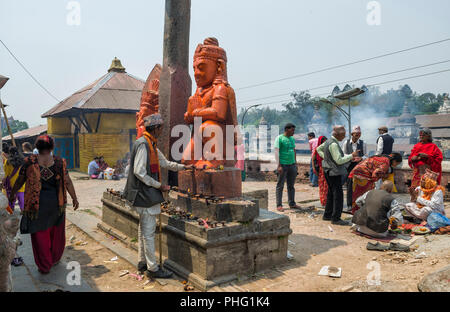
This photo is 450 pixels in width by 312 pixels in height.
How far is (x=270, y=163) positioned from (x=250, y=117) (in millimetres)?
73833

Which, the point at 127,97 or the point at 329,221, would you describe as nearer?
the point at 329,221

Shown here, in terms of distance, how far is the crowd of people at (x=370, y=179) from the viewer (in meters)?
4.92

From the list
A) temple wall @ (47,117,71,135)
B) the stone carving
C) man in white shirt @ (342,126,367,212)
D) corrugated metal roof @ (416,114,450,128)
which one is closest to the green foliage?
corrugated metal roof @ (416,114,450,128)

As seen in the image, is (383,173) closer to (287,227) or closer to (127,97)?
(287,227)

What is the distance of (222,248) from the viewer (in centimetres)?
357

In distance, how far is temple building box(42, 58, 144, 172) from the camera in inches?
630

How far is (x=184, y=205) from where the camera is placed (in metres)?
4.46

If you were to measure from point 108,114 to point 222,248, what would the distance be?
48.2 ft

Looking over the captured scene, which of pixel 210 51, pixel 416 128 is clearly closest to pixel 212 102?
pixel 210 51

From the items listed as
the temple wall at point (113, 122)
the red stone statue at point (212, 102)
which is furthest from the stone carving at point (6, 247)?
the temple wall at point (113, 122)

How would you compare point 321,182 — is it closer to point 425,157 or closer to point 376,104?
point 425,157

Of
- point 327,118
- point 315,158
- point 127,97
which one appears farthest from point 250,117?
point 315,158

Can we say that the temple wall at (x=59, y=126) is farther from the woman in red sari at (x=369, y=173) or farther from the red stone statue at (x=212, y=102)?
the woman in red sari at (x=369, y=173)
